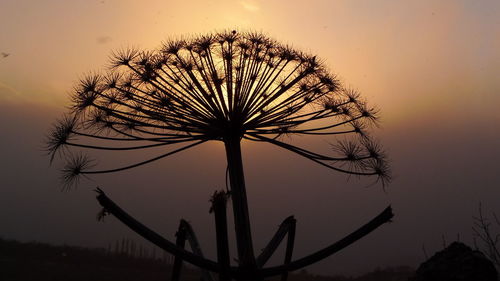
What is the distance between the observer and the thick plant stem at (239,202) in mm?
4578

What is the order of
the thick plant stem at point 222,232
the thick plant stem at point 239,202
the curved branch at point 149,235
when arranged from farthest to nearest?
1. the thick plant stem at point 239,202
2. the curved branch at point 149,235
3. the thick plant stem at point 222,232

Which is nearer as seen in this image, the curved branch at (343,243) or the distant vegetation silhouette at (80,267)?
the curved branch at (343,243)

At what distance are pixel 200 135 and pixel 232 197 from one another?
1.04 metres

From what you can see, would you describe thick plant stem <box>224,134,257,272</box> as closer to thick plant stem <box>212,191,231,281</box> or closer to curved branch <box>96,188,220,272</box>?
curved branch <box>96,188,220,272</box>

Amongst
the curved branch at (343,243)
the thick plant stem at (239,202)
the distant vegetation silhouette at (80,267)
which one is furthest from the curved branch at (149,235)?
the distant vegetation silhouette at (80,267)

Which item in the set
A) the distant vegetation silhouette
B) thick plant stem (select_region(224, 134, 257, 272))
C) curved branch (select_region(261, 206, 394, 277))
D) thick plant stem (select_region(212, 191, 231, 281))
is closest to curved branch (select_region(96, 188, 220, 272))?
thick plant stem (select_region(212, 191, 231, 281))

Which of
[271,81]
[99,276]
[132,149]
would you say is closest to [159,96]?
→ [132,149]

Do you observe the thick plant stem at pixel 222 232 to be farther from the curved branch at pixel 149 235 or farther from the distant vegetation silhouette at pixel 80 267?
the distant vegetation silhouette at pixel 80 267

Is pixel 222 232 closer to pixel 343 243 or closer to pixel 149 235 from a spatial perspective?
pixel 149 235

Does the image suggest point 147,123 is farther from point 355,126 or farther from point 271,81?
point 355,126

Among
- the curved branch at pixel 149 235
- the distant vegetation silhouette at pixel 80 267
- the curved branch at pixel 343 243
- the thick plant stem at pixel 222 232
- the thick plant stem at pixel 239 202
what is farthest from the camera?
the distant vegetation silhouette at pixel 80 267

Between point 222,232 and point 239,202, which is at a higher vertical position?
point 239,202

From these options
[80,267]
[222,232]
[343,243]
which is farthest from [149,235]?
[80,267]

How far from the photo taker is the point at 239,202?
500 cm
